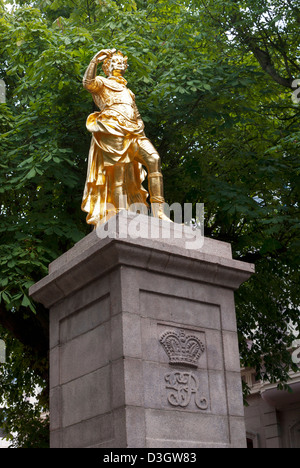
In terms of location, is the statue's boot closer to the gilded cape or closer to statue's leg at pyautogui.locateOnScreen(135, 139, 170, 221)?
statue's leg at pyautogui.locateOnScreen(135, 139, 170, 221)

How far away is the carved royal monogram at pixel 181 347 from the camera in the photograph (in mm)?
7852

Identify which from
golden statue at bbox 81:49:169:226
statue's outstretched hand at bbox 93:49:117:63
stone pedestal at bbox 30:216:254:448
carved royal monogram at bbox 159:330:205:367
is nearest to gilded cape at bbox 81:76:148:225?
golden statue at bbox 81:49:169:226

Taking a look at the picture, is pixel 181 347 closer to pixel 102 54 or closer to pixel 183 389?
pixel 183 389

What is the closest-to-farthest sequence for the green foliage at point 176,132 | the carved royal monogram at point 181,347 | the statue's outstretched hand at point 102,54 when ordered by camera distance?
the carved royal monogram at point 181,347, the statue's outstretched hand at point 102,54, the green foliage at point 176,132

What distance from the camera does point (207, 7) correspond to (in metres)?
14.6

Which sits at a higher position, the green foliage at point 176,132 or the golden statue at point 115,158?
the green foliage at point 176,132

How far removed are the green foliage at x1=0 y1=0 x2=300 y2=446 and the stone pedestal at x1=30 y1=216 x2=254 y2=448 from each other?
141 inches

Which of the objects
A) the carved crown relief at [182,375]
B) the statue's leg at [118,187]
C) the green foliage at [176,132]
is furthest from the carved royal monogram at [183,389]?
the green foliage at [176,132]

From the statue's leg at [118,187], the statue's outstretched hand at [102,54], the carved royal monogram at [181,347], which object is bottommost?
the carved royal monogram at [181,347]

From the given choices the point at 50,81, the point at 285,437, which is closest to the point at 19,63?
the point at 50,81

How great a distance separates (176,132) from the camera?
1425 centimetres

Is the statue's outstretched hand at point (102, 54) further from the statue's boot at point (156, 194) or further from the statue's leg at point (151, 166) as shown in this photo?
the statue's boot at point (156, 194)

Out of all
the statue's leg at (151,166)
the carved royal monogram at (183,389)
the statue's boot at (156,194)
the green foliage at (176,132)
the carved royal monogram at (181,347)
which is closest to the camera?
the carved royal monogram at (183,389)

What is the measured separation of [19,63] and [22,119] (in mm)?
1384
